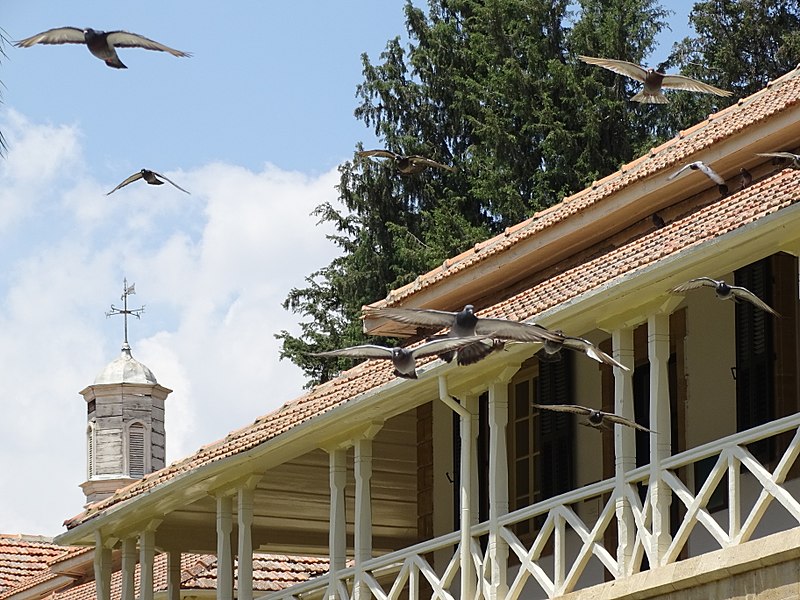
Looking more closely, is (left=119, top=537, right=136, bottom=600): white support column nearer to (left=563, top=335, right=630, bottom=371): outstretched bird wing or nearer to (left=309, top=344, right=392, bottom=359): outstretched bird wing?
(left=309, top=344, right=392, bottom=359): outstretched bird wing

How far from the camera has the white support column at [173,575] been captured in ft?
70.7

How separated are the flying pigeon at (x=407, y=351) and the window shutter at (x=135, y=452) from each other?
40894 mm

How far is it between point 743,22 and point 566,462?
1994 centimetres

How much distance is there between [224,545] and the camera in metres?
19.0

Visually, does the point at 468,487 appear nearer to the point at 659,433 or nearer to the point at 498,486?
the point at 498,486

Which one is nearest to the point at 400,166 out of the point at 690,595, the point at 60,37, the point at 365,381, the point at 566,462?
the point at 365,381

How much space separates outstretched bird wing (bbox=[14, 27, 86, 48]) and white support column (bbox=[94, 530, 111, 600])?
27.0 ft

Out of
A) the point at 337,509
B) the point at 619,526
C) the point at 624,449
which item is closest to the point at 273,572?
the point at 337,509

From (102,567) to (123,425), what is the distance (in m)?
35.3

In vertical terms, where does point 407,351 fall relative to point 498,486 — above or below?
above

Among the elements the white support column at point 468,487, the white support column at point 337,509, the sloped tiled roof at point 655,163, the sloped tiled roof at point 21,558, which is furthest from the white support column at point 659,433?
the sloped tiled roof at point 21,558

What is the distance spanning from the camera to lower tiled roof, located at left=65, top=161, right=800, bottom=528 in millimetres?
13633

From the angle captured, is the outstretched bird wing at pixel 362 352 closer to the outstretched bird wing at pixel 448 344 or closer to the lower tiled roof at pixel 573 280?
the outstretched bird wing at pixel 448 344

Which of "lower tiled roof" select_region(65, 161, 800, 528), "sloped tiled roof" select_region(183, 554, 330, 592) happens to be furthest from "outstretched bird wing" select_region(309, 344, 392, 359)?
"sloped tiled roof" select_region(183, 554, 330, 592)
